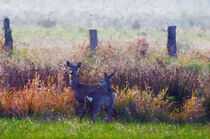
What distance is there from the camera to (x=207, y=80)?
12.8 m

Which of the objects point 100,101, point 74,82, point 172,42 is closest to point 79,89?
point 74,82

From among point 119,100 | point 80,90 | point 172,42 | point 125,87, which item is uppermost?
point 172,42

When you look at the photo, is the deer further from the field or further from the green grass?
the green grass

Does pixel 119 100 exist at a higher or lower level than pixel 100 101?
lower

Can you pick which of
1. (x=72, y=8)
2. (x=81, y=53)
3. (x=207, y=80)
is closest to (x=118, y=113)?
(x=207, y=80)

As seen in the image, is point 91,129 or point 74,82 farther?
point 74,82

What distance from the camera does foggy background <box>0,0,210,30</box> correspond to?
54.4 m

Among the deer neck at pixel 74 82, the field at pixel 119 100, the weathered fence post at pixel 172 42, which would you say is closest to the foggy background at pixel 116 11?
the weathered fence post at pixel 172 42

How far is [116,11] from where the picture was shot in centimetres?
5856

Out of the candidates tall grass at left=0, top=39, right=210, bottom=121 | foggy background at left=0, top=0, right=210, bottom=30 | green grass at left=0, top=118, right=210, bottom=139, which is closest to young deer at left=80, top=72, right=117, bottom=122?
green grass at left=0, top=118, right=210, bottom=139

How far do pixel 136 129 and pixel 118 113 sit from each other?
1.92 meters

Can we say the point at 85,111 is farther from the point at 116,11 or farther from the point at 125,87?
the point at 116,11

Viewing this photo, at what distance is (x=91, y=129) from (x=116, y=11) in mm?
50225

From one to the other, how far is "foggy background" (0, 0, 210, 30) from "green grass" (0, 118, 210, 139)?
41738 millimetres
